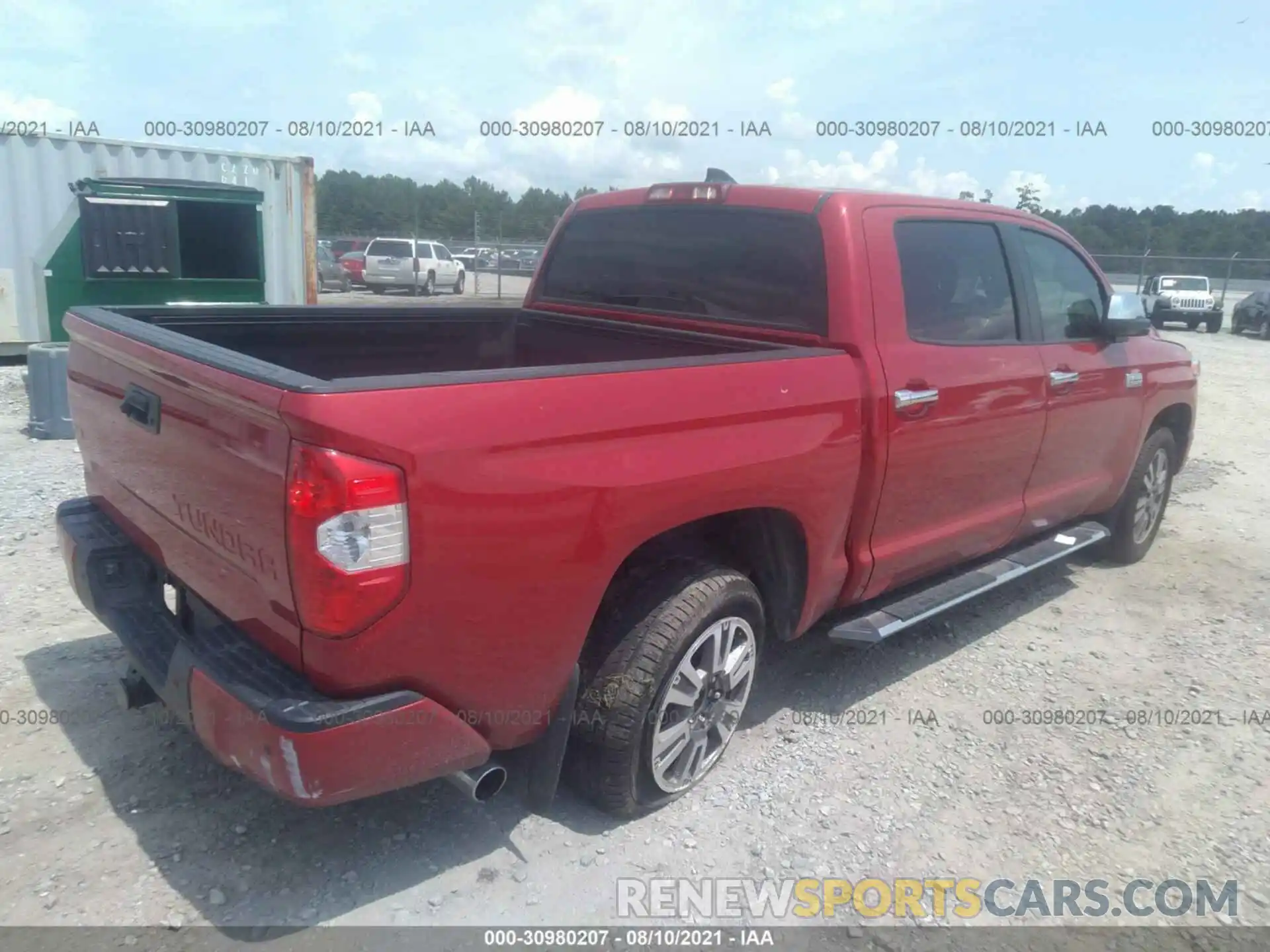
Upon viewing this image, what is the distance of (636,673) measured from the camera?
2.80 m

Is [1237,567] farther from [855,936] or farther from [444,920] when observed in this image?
[444,920]

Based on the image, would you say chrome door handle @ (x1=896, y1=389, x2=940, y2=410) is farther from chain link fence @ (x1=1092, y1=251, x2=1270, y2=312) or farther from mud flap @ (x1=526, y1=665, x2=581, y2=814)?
chain link fence @ (x1=1092, y1=251, x2=1270, y2=312)

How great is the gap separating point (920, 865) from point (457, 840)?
4.61ft

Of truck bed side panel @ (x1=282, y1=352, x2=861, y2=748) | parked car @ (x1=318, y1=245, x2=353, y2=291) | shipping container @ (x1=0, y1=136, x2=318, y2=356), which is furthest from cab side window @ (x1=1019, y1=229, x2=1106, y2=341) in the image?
parked car @ (x1=318, y1=245, x2=353, y2=291)

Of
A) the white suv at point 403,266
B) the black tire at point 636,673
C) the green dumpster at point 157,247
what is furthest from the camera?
the white suv at point 403,266

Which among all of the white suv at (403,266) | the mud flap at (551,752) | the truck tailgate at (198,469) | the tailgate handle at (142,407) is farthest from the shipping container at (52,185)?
the white suv at (403,266)

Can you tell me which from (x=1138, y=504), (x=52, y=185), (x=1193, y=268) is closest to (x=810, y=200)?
(x=1138, y=504)

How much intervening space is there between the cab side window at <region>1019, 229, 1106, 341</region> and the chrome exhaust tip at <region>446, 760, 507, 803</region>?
322 centimetres

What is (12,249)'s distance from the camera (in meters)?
11.0

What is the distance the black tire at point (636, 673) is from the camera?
9.21 feet

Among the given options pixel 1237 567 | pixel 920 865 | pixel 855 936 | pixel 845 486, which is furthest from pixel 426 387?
Result: pixel 1237 567

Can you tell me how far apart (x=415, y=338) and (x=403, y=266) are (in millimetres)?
23780

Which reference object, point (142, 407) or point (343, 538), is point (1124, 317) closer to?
point (343, 538)

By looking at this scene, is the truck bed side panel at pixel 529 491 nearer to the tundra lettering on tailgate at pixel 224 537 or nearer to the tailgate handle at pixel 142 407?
the tundra lettering on tailgate at pixel 224 537
